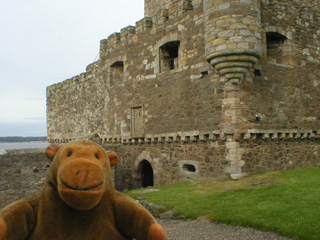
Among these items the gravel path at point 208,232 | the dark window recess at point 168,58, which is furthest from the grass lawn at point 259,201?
the dark window recess at point 168,58

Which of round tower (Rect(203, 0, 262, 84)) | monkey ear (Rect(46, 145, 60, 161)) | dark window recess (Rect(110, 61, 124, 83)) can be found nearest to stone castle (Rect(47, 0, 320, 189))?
round tower (Rect(203, 0, 262, 84))

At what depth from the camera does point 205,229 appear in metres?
6.96

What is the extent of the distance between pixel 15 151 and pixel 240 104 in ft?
23.8

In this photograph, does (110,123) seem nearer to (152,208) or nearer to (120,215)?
(152,208)

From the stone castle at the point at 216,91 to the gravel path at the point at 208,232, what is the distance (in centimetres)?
397

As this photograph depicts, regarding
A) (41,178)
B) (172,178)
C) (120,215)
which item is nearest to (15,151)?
(41,178)

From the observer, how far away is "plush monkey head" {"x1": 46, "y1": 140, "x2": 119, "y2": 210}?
2877 millimetres

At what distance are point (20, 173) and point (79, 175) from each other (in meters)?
7.93

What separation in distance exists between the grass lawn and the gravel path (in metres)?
0.21

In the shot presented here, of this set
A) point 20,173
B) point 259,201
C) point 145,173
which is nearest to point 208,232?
point 259,201

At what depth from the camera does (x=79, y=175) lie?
2.90 meters

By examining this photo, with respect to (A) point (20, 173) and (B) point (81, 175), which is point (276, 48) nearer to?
(A) point (20, 173)

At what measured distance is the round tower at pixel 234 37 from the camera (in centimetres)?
1056

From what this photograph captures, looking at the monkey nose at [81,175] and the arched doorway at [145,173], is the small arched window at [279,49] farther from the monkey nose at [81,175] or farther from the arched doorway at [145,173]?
the monkey nose at [81,175]
